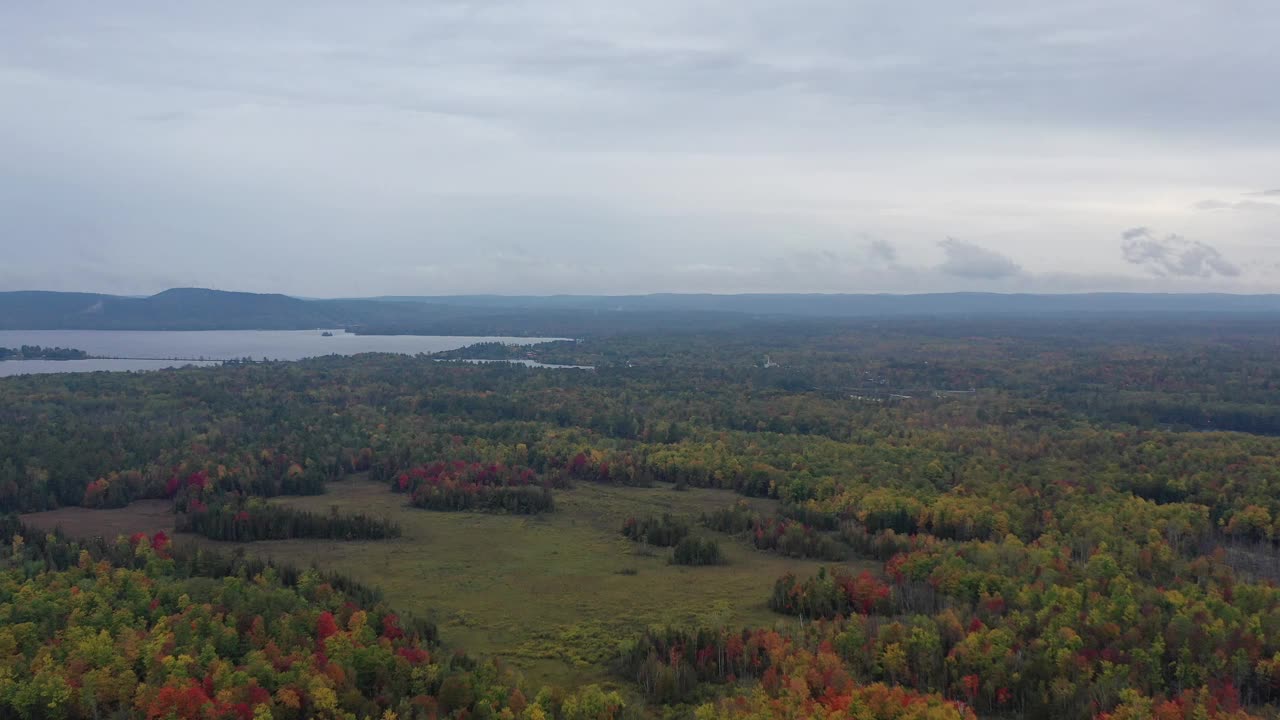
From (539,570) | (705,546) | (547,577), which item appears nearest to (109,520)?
(539,570)

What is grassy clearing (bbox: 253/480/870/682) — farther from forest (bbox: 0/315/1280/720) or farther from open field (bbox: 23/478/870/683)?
forest (bbox: 0/315/1280/720)

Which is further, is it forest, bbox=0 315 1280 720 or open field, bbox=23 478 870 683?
open field, bbox=23 478 870 683

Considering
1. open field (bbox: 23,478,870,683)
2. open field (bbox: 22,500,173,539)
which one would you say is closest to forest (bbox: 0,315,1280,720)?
open field (bbox: 23,478,870,683)

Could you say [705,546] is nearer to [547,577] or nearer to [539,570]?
[547,577]

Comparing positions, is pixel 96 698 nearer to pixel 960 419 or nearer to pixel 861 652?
pixel 861 652

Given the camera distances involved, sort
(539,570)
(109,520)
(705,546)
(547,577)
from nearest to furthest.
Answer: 1. (547,577)
2. (539,570)
3. (705,546)
4. (109,520)

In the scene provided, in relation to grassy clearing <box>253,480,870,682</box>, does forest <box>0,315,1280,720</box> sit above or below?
above

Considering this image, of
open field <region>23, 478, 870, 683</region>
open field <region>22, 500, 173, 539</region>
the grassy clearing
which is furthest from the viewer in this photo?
open field <region>22, 500, 173, 539</region>

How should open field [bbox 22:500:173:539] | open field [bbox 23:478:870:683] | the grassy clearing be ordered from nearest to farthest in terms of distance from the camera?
the grassy clearing → open field [bbox 23:478:870:683] → open field [bbox 22:500:173:539]
